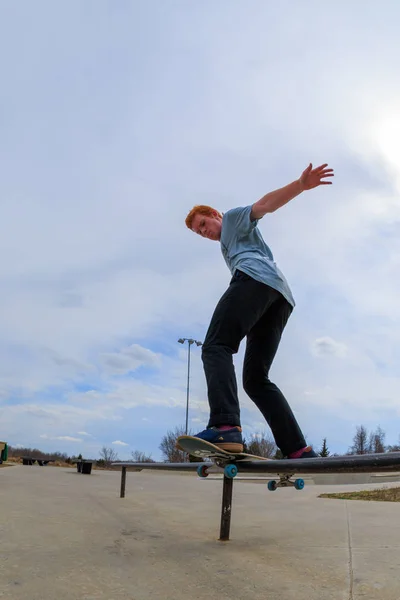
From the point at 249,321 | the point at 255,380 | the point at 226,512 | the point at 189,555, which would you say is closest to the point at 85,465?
the point at 226,512

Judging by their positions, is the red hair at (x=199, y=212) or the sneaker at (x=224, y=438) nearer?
the sneaker at (x=224, y=438)

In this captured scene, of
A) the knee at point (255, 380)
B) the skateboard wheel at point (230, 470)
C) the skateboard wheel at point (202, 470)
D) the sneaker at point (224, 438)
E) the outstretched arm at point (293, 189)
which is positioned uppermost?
the outstretched arm at point (293, 189)

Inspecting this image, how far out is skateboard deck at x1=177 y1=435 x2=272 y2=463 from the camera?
197 cm

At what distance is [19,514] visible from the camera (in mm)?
2898

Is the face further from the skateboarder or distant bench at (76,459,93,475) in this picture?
distant bench at (76,459,93,475)

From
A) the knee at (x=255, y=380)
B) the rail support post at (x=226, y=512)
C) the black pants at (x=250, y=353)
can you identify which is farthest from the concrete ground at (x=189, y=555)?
the knee at (x=255, y=380)

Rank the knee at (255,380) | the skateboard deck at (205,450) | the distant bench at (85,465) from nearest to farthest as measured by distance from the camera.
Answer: the skateboard deck at (205,450) < the knee at (255,380) < the distant bench at (85,465)

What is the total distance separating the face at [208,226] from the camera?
9.29 feet

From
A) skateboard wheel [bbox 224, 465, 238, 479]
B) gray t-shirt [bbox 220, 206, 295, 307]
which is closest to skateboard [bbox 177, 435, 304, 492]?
skateboard wheel [bbox 224, 465, 238, 479]

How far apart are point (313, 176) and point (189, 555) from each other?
1.84 metres

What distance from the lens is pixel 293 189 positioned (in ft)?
7.39

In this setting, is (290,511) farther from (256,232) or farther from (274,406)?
(256,232)

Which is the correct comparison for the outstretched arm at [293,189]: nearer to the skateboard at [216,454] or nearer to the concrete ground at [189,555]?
the skateboard at [216,454]

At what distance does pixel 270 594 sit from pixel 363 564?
66 cm
